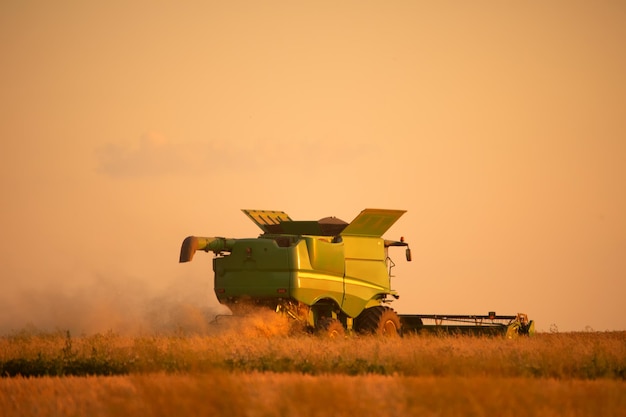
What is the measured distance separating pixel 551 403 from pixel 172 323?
52.6ft

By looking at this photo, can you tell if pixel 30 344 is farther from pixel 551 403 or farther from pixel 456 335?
pixel 551 403

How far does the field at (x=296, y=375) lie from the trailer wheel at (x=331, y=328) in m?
0.37

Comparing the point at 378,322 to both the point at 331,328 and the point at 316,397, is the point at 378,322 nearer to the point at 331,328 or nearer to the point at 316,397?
the point at 331,328

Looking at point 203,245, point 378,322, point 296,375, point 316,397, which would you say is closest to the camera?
point 316,397

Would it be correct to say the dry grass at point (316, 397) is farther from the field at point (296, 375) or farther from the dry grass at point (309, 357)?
the dry grass at point (309, 357)

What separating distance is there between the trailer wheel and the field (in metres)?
0.37

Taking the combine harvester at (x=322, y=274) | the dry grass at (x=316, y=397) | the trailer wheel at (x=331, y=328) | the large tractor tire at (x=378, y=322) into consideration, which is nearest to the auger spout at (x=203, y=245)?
the combine harvester at (x=322, y=274)

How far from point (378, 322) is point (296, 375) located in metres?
11.1

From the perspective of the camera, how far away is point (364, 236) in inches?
1248

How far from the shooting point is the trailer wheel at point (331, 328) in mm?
29047

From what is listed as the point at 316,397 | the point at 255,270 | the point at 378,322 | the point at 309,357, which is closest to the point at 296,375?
the point at 309,357

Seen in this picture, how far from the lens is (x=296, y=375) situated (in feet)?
66.6

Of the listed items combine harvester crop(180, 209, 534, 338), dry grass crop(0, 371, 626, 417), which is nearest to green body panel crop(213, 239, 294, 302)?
combine harvester crop(180, 209, 534, 338)

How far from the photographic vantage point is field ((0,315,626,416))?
16.3 meters
